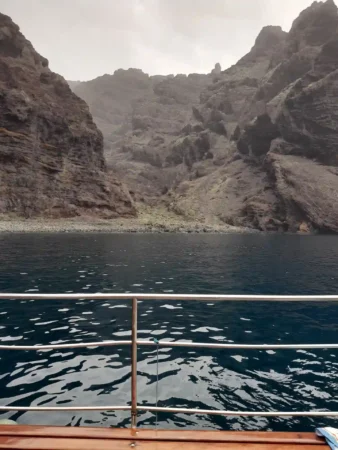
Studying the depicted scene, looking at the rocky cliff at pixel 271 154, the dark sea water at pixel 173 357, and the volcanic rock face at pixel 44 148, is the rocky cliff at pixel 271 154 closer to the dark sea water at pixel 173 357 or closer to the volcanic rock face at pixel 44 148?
the volcanic rock face at pixel 44 148

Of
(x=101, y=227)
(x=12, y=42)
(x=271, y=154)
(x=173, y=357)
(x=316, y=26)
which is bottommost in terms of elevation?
(x=101, y=227)

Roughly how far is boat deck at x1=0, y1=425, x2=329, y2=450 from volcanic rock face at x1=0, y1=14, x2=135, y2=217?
93.5 metres

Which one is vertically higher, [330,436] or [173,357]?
[330,436]

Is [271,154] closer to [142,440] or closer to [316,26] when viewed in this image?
[316,26]

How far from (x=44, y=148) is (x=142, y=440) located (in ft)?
349

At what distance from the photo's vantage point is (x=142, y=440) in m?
3.64

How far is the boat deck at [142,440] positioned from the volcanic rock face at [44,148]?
93476mm

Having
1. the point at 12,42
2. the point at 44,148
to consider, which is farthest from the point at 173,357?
the point at 12,42

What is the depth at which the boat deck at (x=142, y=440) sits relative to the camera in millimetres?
3488

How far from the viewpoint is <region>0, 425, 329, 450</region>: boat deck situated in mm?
3488

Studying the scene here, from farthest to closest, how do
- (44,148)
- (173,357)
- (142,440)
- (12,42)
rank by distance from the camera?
(12,42), (44,148), (173,357), (142,440)

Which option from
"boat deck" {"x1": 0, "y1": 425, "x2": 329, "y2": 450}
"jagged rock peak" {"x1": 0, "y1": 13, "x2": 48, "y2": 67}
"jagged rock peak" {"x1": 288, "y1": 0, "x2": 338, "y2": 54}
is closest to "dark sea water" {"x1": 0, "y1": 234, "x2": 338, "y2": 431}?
"boat deck" {"x1": 0, "y1": 425, "x2": 329, "y2": 450}

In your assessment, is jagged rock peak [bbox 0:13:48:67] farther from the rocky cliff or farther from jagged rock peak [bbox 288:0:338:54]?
jagged rock peak [bbox 288:0:338:54]

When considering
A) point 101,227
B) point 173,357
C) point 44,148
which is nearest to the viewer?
point 173,357
